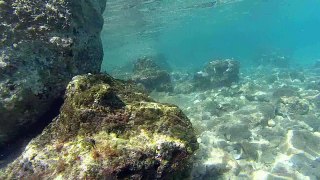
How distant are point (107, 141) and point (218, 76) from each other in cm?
1694

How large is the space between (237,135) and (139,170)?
6784 millimetres

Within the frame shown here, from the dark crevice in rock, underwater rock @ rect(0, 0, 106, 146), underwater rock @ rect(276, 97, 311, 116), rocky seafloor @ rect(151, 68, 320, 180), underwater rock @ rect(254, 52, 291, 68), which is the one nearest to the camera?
underwater rock @ rect(0, 0, 106, 146)

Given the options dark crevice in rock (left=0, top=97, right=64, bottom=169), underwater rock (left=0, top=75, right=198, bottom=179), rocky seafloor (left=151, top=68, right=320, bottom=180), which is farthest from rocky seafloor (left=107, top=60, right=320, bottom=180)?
dark crevice in rock (left=0, top=97, right=64, bottom=169)

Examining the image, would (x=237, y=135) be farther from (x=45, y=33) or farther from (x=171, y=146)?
(x=45, y=33)

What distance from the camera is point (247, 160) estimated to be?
330 inches

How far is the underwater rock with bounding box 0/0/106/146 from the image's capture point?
537 cm

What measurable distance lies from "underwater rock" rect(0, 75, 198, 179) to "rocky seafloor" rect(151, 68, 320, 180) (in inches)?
74.8

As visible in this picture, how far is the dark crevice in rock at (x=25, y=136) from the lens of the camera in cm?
571

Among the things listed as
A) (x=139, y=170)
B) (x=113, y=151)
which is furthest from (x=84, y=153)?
(x=139, y=170)

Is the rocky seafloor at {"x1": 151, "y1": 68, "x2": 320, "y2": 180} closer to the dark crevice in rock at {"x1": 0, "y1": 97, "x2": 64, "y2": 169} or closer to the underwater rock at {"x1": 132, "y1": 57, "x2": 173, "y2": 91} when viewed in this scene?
the underwater rock at {"x1": 132, "y1": 57, "x2": 173, "y2": 91}

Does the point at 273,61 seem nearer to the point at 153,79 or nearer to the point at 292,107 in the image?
the point at 153,79

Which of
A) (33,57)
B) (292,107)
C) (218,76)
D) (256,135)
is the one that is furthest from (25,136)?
(218,76)

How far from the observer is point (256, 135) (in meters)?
10.1

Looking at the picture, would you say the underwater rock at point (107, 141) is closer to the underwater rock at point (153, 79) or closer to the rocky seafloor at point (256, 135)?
the rocky seafloor at point (256, 135)
